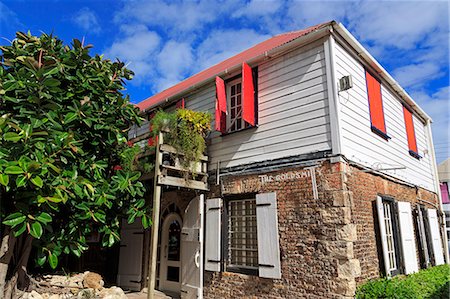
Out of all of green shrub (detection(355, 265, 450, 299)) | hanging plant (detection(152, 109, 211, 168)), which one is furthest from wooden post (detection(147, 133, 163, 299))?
green shrub (detection(355, 265, 450, 299))

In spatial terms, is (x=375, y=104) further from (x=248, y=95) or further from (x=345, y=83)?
(x=248, y=95)

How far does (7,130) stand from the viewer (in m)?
4.86

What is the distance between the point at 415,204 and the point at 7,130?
9466 mm

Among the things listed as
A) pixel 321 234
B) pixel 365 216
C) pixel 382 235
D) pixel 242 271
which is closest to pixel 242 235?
pixel 242 271

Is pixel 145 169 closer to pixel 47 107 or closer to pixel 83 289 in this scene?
pixel 47 107

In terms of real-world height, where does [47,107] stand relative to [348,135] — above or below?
above

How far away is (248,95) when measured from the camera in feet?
22.8

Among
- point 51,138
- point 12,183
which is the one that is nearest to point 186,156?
point 51,138

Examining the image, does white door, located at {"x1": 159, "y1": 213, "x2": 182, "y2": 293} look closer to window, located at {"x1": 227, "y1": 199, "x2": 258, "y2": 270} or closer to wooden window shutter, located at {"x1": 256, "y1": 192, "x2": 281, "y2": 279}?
window, located at {"x1": 227, "y1": 199, "x2": 258, "y2": 270}

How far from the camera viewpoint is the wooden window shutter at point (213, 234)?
6883mm

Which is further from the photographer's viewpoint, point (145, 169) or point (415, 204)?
point (415, 204)

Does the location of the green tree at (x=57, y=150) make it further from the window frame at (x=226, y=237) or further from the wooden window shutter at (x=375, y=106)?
the wooden window shutter at (x=375, y=106)

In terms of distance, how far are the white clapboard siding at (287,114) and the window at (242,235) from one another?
0.99 meters

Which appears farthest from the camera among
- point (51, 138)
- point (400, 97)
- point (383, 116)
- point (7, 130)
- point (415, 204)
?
point (400, 97)
